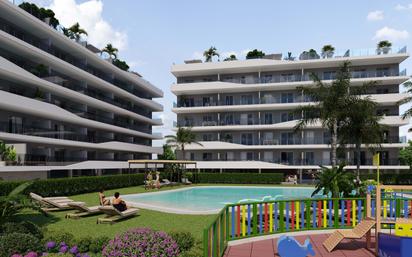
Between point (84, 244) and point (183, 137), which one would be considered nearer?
point (84, 244)

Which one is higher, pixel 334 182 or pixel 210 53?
pixel 210 53

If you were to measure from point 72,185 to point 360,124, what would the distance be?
28158mm

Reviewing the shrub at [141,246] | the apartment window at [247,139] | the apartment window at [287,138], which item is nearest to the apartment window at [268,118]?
the apartment window at [287,138]

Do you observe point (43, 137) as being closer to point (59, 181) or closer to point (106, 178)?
point (106, 178)

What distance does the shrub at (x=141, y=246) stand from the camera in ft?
28.7

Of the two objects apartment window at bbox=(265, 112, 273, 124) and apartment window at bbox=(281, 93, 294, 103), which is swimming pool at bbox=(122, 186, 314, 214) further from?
apartment window at bbox=(281, 93, 294, 103)

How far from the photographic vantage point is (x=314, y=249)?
12000 mm

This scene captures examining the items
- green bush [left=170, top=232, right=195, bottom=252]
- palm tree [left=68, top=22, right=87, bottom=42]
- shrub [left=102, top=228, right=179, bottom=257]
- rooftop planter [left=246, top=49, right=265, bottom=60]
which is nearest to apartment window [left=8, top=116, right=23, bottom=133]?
palm tree [left=68, top=22, right=87, bottom=42]

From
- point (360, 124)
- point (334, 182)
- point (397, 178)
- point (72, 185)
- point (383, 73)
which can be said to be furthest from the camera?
point (383, 73)

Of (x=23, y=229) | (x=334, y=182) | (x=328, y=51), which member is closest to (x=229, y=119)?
(x=328, y=51)

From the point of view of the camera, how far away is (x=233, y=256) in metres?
11.0

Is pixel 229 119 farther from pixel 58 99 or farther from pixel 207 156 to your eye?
pixel 58 99

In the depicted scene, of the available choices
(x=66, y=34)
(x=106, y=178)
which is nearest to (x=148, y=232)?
(x=106, y=178)

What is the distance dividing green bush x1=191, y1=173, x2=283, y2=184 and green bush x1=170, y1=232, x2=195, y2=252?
3826 centimetres
